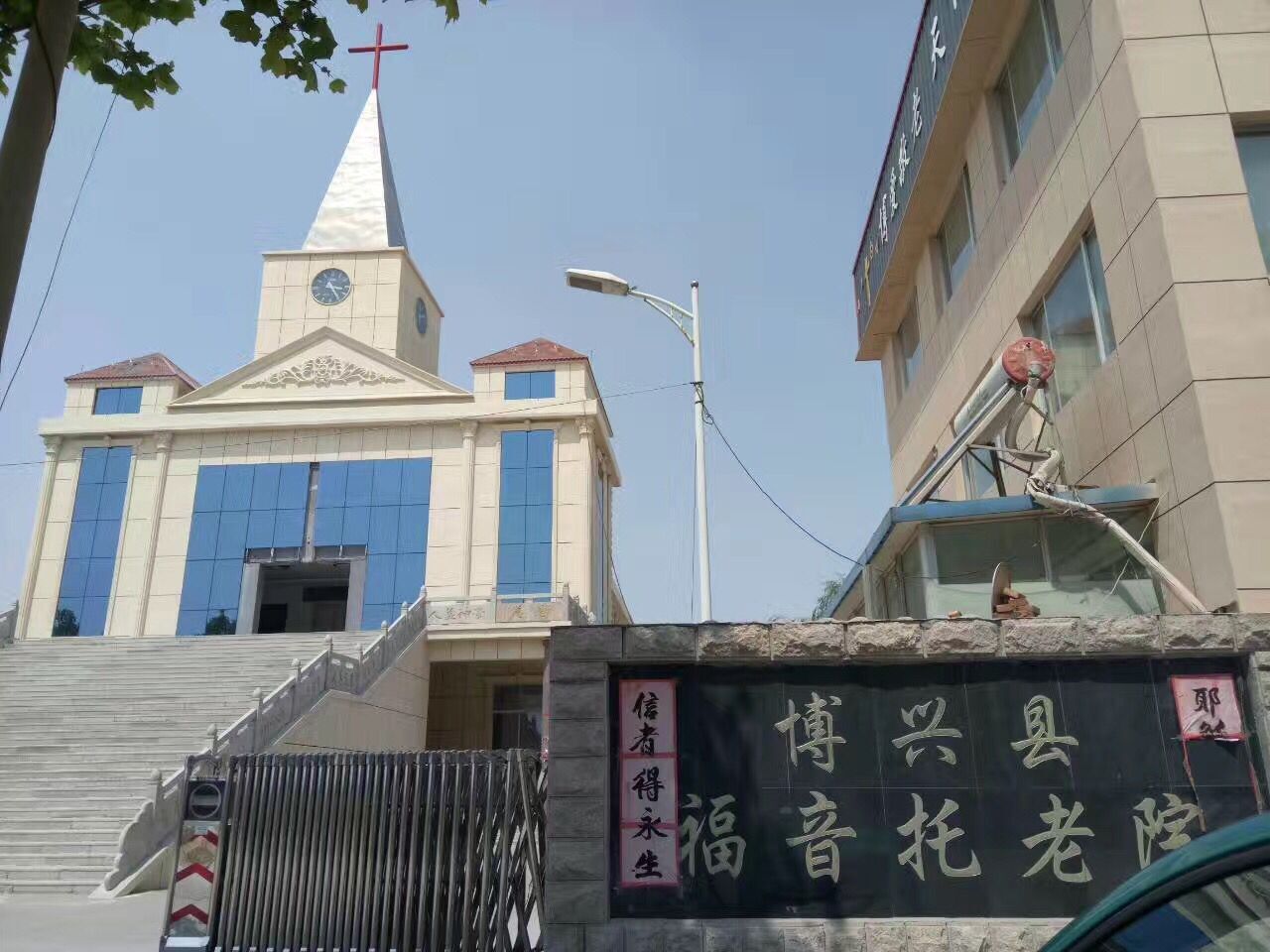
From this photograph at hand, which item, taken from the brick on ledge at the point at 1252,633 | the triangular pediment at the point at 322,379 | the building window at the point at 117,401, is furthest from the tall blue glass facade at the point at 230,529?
the brick on ledge at the point at 1252,633

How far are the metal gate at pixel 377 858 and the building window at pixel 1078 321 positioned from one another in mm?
7441

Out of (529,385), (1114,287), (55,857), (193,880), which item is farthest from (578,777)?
(529,385)

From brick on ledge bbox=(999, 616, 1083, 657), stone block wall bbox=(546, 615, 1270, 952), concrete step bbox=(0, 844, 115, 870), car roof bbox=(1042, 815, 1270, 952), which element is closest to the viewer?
car roof bbox=(1042, 815, 1270, 952)

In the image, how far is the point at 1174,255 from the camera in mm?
8555

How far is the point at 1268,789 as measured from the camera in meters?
6.18

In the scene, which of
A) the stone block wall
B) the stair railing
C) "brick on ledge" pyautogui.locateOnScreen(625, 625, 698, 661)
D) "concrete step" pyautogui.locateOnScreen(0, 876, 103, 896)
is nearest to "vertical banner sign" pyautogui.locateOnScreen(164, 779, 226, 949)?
the stair railing

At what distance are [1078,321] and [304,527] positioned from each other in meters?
21.7

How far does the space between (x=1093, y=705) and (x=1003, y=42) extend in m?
9.63

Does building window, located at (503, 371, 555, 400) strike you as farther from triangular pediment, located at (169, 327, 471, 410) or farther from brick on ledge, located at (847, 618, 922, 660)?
brick on ledge, located at (847, 618, 922, 660)

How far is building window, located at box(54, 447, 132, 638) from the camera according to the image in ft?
87.1

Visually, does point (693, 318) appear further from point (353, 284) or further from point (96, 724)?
point (353, 284)

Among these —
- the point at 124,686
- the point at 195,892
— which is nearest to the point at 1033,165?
the point at 195,892

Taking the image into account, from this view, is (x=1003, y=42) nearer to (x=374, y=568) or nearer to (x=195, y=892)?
(x=195, y=892)

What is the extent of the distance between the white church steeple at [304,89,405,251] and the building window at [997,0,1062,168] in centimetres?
2468
